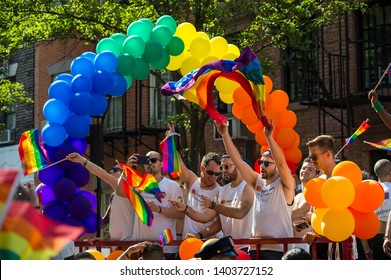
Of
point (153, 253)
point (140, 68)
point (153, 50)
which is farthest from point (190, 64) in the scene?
point (153, 253)

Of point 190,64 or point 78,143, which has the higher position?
point 190,64

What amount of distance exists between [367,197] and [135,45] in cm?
390

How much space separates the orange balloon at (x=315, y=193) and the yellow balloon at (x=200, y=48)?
3313mm

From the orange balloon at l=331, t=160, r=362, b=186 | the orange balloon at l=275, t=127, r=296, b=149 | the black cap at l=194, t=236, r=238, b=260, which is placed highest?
the orange balloon at l=275, t=127, r=296, b=149

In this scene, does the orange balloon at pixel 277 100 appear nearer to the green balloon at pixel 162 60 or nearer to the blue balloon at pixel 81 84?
the green balloon at pixel 162 60

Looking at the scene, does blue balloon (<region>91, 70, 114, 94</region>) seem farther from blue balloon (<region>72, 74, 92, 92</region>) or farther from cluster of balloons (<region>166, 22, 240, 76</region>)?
cluster of balloons (<region>166, 22, 240, 76</region>)

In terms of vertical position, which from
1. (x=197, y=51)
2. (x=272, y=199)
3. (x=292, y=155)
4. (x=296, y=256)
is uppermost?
(x=197, y=51)

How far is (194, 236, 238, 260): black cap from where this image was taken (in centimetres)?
571

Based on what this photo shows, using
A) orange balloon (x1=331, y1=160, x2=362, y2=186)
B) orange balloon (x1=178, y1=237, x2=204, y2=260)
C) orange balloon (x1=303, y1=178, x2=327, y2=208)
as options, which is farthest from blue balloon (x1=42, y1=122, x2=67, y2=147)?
orange balloon (x1=331, y1=160, x2=362, y2=186)

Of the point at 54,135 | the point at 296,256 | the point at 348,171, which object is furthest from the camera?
the point at 54,135

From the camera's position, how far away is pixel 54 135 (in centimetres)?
995

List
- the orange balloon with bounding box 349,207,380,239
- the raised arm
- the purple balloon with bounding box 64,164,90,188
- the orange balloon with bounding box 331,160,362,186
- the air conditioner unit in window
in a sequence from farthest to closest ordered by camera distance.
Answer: the air conditioner unit in window < the purple balloon with bounding box 64,164,90,188 < the raised arm < the orange balloon with bounding box 349,207,380,239 < the orange balloon with bounding box 331,160,362,186

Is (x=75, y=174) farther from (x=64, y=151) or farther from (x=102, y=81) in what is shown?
(x=102, y=81)
